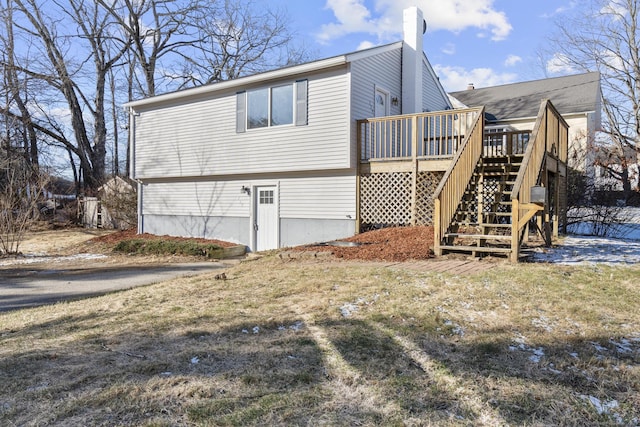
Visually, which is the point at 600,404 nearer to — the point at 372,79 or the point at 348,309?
the point at 348,309

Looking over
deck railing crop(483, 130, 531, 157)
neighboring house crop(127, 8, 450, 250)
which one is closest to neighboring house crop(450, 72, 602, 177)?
deck railing crop(483, 130, 531, 157)

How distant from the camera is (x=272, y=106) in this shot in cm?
1270

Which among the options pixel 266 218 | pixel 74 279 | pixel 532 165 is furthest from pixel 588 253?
pixel 74 279

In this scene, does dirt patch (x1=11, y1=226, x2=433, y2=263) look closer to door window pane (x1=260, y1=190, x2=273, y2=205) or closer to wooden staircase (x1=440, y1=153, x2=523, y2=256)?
wooden staircase (x1=440, y1=153, x2=523, y2=256)

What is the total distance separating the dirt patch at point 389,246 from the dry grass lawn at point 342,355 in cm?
186

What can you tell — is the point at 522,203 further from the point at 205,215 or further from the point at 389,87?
the point at 205,215

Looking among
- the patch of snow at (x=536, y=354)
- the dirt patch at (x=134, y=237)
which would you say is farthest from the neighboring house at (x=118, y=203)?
the patch of snow at (x=536, y=354)

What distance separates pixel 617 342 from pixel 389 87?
10.9 meters

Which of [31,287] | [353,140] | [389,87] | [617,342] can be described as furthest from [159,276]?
[389,87]

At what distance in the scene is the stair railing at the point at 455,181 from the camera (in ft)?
23.7

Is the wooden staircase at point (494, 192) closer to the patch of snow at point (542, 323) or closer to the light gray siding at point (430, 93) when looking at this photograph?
the patch of snow at point (542, 323)

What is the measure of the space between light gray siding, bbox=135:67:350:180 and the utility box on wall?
5.67 metres

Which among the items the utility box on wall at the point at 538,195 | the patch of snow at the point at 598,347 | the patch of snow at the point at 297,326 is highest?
the utility box on wall at the point at 538,195

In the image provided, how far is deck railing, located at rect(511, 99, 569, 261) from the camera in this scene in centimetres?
643
